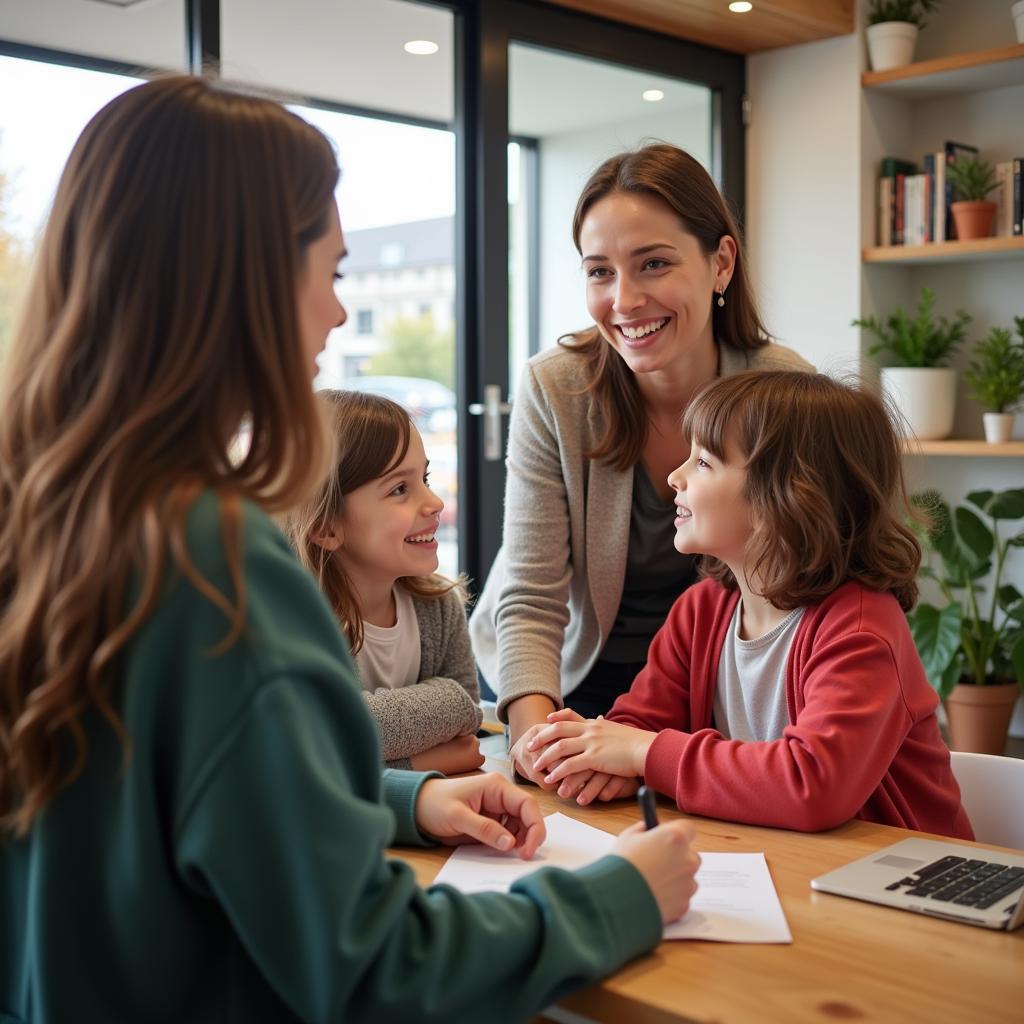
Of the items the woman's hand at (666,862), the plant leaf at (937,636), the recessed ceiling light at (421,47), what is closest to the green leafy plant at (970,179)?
the plant leaf at (937,636)

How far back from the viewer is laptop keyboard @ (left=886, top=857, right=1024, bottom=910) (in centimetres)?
109

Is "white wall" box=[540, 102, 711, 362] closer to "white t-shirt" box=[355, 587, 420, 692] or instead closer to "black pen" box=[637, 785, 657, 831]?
"white t-shirt" box=[355, 587, 420, 692]

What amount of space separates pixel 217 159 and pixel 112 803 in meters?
0.42

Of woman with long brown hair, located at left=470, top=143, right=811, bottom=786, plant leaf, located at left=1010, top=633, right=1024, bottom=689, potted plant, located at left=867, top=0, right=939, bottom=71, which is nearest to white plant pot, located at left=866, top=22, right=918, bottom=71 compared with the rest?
potted plant, located at left=867, top=0, right=939, bottom=71

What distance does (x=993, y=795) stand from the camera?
158 cm

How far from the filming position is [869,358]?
13.0 feet

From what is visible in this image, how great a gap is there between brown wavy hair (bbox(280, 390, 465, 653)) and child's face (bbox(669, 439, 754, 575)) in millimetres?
389

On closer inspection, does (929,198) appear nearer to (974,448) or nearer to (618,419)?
(974,448)

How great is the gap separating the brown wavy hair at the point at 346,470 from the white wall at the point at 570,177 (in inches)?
91.9

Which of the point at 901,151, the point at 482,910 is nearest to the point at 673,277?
the point at 482,910

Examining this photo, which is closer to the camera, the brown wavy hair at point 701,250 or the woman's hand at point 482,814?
the woman's hand at point 482,814

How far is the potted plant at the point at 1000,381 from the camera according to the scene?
12.1 ft

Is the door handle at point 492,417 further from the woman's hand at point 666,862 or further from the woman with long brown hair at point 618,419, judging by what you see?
the woman's hand at point 666,862

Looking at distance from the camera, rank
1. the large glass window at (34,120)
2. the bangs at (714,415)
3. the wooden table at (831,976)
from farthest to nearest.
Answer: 1. the large glass window at (34,120)
2. the bangs at (714,415)
3. the wooden table at (831,976)
